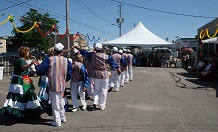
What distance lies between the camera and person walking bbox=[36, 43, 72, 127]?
4.88 meters

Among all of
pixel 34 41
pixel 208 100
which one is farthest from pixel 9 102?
pixel 34 41

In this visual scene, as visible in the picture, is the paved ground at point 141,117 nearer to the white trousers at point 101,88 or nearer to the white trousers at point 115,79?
the white trousers at point 101,88

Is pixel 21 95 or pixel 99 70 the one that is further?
pixel 99 70

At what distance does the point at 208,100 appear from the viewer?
789 centimetres

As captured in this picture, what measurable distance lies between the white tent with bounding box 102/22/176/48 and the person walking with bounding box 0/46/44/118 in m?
17.4

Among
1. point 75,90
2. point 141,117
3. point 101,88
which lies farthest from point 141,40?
point 141,117

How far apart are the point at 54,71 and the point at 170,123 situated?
9.00ft

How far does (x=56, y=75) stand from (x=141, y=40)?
18577 millimetres

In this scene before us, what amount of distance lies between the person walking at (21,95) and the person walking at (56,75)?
15.7 inches

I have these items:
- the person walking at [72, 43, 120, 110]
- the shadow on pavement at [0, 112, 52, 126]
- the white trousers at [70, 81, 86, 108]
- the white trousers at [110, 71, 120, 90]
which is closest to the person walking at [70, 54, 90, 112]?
the white trousers at [70, 81, 86, 108]

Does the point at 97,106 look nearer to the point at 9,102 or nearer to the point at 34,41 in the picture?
the point at 9,102

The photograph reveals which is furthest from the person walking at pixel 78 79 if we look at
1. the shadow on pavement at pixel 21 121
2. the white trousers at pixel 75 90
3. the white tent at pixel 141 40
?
the white tent at pixel 141 40

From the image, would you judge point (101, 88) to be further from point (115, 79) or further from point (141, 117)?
point (115, 79)

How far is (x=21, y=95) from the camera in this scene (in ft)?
16.9
